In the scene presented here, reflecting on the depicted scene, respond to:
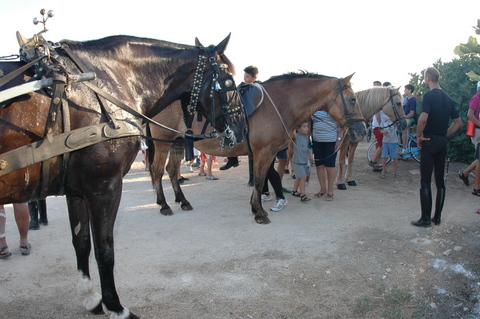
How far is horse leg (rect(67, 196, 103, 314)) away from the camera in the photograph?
11.0 ft

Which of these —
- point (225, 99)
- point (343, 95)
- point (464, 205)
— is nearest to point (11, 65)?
point (225, 99)

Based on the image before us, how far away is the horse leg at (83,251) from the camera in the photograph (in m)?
3.34

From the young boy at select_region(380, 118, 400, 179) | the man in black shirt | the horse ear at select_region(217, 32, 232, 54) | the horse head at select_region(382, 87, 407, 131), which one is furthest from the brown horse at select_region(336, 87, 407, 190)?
the horse ear at select_region(217, 32, 232, 54)

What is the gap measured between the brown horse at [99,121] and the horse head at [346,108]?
3223 millimetres

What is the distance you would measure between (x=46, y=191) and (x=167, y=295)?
5.17ft

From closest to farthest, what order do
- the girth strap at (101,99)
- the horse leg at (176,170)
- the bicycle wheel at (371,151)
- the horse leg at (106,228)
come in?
the girth strap at (101,99)
the horse leg at (106,228)
the horse leg at (176,170)
the bicycle wheel at (371,151)

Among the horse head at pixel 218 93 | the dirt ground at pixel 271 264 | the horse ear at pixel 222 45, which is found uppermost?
the horse ear at pixel 222 45

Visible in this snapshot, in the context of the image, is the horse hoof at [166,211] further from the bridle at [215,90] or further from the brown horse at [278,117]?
the bridle at [215,90]

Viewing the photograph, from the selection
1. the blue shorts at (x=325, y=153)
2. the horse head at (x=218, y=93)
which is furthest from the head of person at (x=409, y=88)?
the horse head at (x=218, y=93)

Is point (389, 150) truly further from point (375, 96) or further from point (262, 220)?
point (262, 220)

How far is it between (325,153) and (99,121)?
17.3 ft

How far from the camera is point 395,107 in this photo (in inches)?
333

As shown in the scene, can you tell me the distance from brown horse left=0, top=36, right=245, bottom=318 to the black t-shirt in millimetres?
3338

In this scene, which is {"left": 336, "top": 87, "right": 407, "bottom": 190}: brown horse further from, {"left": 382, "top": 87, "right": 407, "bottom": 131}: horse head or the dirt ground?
the dirt ground
